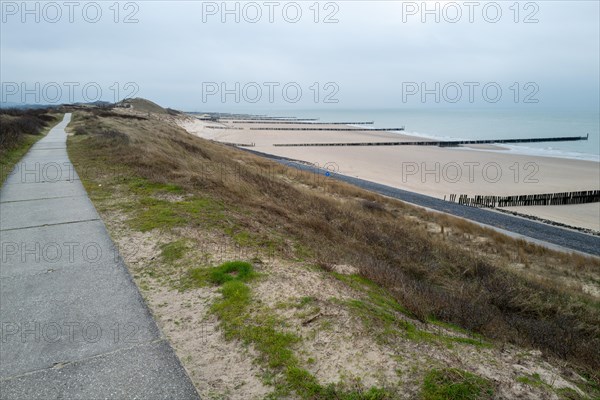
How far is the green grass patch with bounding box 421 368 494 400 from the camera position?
3.30 m

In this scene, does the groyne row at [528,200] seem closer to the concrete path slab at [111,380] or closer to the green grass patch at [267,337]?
the green grass patch at [267,337]

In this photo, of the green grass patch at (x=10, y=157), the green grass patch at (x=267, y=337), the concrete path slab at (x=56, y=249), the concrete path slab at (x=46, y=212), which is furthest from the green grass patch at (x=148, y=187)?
the green grass patch at (x=267, y=337)

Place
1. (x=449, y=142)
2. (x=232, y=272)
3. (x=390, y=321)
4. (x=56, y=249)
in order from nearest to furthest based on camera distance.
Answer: (x=390, y=321)
(x=232, y=272)
(x=56, y=249)
(x=449, y=142)

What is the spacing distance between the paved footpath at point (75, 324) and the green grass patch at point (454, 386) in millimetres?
2128

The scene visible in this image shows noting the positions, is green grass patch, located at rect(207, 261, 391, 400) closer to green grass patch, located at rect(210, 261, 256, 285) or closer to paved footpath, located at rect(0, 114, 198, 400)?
green grass patch, located at rect(210, 261, 256, 285)

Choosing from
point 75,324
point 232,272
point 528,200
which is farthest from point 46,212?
point 528,200

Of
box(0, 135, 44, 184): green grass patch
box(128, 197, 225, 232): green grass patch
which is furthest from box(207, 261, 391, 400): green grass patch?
box(0, 135, 44, 184): green grass patch

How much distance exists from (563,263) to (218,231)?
1207 cm

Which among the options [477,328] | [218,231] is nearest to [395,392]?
[477,328]

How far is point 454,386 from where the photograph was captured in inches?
133

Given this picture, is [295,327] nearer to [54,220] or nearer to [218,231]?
[218,231]

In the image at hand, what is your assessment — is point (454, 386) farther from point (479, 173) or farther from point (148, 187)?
point (479, 173)

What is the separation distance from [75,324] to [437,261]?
26.5 feet

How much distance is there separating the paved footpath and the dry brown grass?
301 centimetres
